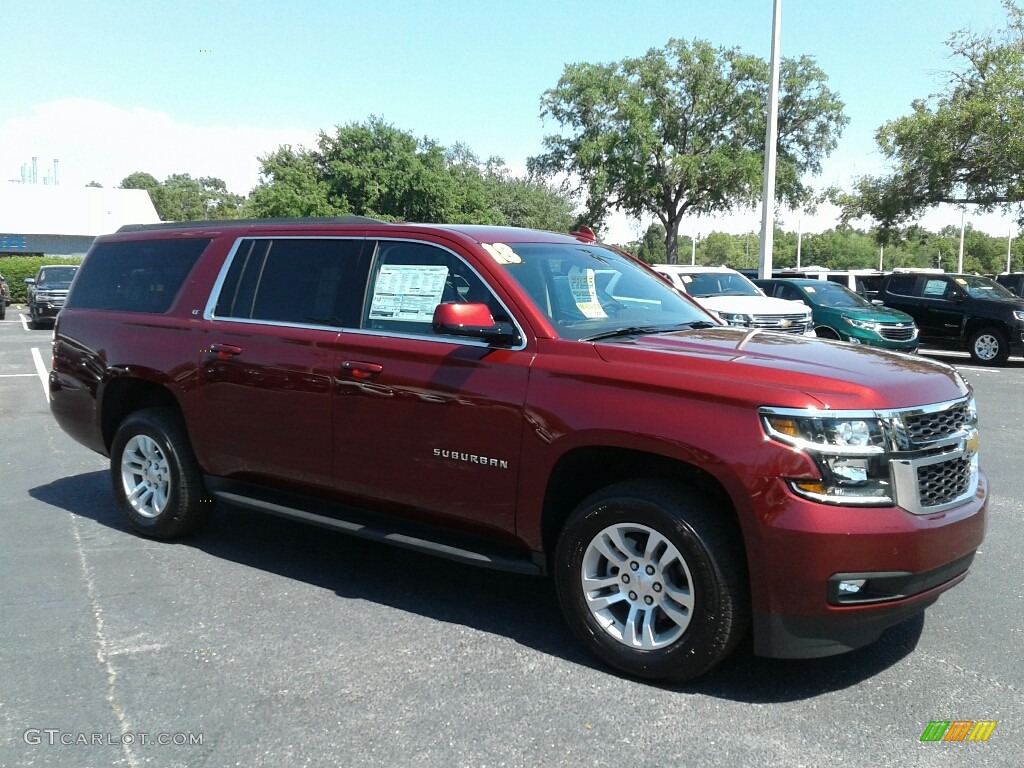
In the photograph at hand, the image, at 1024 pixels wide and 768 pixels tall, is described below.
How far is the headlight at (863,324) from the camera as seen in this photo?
16703mm

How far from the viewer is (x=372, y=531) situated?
4672mm

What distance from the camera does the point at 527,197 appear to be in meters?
66.1

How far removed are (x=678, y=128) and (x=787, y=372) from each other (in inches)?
1474

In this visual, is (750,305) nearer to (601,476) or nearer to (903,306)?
(903,306)

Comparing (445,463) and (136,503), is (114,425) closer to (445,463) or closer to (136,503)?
(136,503)

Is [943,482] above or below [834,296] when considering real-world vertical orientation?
below

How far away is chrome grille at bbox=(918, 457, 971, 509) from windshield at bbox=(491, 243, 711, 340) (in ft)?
4.68

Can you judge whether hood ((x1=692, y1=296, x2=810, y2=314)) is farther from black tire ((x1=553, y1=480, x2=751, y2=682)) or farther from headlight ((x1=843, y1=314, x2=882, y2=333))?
black tire ((x1=553, y1=480, x2=751, y2=682))

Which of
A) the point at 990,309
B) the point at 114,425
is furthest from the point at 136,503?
the point at 990,309

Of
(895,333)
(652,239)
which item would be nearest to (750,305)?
(895,333)

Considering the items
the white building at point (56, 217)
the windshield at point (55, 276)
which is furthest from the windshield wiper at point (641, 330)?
the white building at point (56, 217)

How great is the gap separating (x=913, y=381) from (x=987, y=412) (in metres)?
8.44

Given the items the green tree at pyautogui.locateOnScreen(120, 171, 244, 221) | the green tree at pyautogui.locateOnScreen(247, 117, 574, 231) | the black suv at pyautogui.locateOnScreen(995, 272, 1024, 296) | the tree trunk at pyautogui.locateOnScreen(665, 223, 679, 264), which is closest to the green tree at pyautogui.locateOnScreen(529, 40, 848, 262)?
the tree trunk at pyautogui.locateOnScreen(665, 223, 679, 264)

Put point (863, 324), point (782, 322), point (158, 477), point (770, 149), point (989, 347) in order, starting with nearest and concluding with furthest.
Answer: point (158, 477) < point (782, 322) < point (863, 324) < point (989, 347) < point (770, 149)
